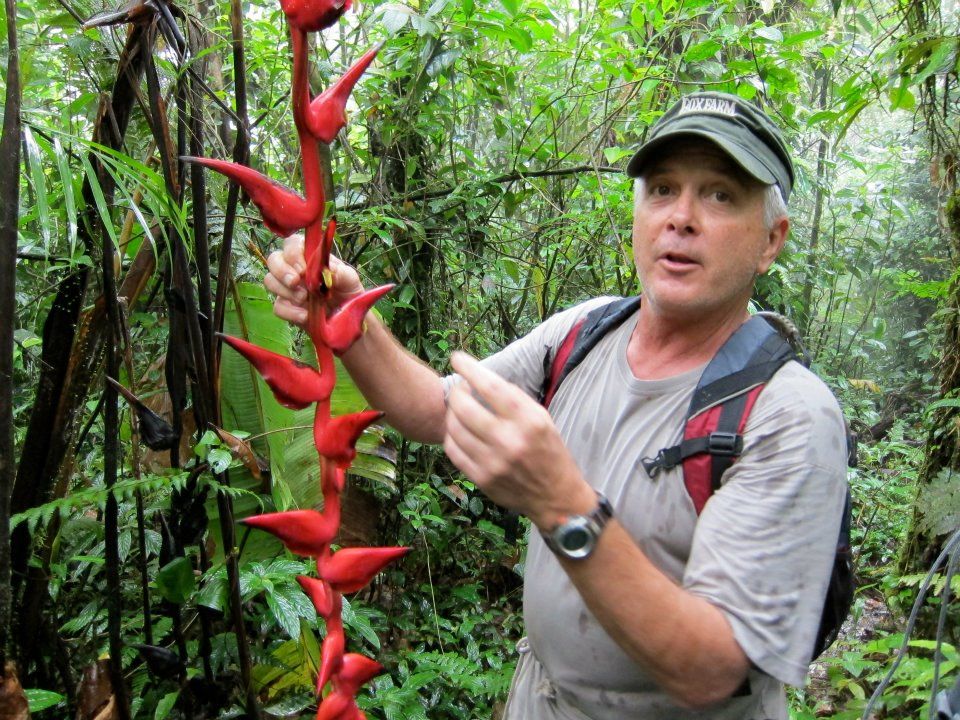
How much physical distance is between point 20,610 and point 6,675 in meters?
0.61

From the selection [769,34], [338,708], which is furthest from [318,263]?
[769,34]

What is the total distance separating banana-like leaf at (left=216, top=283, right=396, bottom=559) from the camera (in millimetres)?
2018

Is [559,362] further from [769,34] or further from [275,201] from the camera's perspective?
[769,34]

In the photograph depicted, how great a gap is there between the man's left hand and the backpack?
319mm

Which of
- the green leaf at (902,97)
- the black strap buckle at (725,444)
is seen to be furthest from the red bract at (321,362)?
the green leaf at (902,97)

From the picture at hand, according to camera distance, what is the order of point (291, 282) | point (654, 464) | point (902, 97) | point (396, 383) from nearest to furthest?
1. point (291, 282)
2. point (654, 464)
3. point (396, 383)
4. point (902, 97)

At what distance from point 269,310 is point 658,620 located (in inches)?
56.8

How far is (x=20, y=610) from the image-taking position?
1722 mm

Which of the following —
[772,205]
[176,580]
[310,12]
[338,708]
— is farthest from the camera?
[176,580]

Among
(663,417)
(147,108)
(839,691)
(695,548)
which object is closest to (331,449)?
(695,548)

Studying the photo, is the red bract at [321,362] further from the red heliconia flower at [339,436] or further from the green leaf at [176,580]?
the green leaf at [176,580]

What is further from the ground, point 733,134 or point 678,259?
point 733,134

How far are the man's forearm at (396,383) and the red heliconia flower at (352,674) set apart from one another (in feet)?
2.38

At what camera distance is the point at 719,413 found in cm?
115
